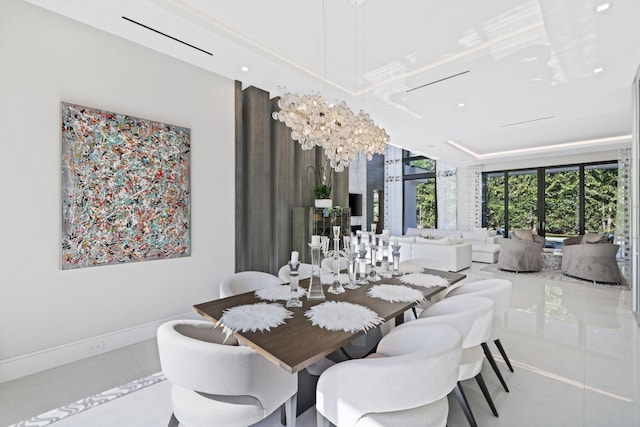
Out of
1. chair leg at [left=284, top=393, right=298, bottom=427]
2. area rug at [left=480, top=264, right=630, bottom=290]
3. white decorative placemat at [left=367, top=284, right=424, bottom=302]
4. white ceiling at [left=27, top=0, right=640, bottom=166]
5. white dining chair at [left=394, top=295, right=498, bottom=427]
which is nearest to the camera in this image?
chair leg at [left=284, top=393, right=298, bottom=427]

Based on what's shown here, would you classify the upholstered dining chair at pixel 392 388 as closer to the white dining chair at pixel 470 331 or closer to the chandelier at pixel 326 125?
the white dining chair at pixel 470 331

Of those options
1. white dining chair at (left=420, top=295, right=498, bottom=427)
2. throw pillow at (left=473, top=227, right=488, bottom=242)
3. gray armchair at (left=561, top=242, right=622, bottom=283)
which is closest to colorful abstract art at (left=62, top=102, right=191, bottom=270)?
white dining chair at (left=420, top=295, right=498, bottom=427)

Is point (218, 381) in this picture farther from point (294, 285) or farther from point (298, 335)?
point (294, 285)

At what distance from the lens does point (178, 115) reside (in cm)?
319

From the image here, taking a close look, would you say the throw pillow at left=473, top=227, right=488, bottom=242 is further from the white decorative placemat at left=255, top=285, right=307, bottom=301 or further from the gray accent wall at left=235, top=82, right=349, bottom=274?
the white decorative placemat at left=255, top=285, right=307, bottom=301

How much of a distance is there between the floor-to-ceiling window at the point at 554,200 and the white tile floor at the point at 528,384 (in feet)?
19.7

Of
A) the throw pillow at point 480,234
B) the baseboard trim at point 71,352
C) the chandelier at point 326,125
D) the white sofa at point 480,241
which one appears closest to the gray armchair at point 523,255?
the white sofa at point 480,241

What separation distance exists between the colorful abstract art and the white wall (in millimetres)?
81

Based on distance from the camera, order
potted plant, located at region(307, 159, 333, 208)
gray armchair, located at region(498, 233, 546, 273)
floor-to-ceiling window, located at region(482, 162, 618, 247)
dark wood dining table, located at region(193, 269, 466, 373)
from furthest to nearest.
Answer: floor-to-ceiling window, located at region(482, 162, 618, 247)
gray armchair, located at region(498, 233, 546, 273)
potted plant, located at region(307, 159, 333, 208)
dark wood dining table, located at region(193, 269, 466, 373)

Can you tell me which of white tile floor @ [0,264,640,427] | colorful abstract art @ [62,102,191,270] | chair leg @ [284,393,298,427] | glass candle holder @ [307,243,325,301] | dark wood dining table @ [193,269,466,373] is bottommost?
white tile floor @ [0,264,640,427]

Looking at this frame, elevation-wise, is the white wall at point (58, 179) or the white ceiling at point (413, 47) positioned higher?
the white ceiling at point (413, 47)

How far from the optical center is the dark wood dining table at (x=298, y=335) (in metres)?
1.20

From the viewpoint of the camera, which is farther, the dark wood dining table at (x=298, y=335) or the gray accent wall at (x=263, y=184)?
the gray accent wall at (x=263, y=184)

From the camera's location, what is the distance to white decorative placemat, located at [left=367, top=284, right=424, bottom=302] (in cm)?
194
